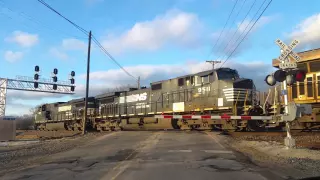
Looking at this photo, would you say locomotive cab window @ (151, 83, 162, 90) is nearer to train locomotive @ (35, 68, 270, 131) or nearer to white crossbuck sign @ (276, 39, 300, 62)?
train locomotive @ (35, 68, 270, 131)

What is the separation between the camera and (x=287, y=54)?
13844mm

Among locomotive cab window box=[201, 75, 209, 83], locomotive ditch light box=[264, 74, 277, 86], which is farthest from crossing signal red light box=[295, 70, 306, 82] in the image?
locomotive cab window box=[201, 75, 209, 83]

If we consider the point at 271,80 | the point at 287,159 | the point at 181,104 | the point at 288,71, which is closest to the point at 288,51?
the point at 288,71

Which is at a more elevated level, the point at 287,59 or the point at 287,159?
the point at 287,59

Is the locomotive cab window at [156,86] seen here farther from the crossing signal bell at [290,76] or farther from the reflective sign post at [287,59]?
the crossing signal bell at [290,76]

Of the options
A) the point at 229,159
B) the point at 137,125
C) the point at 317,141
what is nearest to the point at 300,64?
the point at 317,141

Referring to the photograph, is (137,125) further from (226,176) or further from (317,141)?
(226,176)

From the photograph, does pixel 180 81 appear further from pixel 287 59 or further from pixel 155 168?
pixel 155 168

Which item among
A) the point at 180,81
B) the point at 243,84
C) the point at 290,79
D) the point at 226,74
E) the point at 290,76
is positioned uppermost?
the point at 226,74

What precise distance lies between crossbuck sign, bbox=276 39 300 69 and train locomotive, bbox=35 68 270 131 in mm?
6974

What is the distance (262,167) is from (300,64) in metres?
11.5

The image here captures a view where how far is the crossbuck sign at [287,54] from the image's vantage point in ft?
44.5

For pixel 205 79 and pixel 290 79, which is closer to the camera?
pixel 290 79

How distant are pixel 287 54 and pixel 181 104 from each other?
42.6ft
